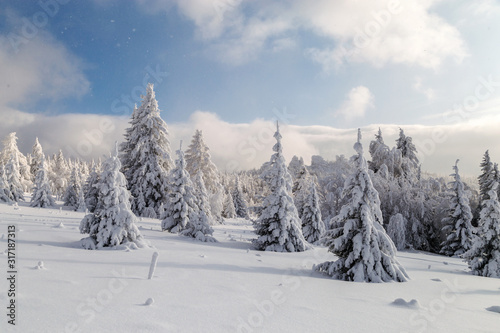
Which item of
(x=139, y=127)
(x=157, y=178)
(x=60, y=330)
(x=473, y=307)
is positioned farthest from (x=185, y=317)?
(x=139, y=127)

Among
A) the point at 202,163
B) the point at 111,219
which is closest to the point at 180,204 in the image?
the point at 111,219

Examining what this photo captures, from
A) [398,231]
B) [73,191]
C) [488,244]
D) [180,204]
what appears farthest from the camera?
A: [73,191]

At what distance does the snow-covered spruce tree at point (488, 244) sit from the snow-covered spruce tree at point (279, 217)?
812 cm

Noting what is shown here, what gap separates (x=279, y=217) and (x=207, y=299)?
10.1 metres

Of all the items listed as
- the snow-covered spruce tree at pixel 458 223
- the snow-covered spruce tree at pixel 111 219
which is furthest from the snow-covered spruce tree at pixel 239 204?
the snow-covered spruce tree at pixel 111 219

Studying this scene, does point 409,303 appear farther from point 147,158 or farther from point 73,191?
point 73,191

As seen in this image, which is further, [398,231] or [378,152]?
[378,152]

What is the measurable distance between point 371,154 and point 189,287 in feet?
100

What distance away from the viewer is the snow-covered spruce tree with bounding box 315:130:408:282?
937cm

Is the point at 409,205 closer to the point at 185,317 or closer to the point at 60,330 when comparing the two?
the point at 185,317

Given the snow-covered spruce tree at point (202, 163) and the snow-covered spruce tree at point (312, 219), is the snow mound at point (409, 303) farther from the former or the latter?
the snow-covered spruce tree at point (202, 163)

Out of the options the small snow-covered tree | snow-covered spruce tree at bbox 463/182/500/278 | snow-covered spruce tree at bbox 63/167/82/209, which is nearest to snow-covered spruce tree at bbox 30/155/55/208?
snow-covered spruce tree at bbox 63/167/82/209

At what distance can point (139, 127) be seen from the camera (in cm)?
2581

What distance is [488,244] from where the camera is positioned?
13953 millimetres
